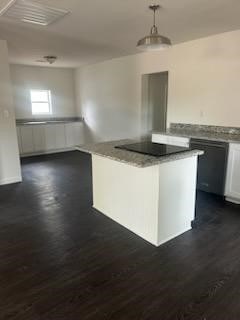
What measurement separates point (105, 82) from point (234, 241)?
5.12m

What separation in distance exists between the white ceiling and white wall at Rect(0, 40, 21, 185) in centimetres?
49

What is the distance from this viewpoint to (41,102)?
23.7 ft

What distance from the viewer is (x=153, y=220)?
2.43 metres

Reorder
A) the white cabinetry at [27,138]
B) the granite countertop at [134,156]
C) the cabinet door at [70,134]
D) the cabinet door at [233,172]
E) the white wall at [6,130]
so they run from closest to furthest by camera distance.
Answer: the granite countertop at [134,156] → the cabinet door at [233,172] → the white wall at [6,130] → the white cabinetry at [27,138] → the cabinet door at [70,134]

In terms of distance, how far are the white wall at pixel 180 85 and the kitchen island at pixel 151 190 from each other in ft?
6.15

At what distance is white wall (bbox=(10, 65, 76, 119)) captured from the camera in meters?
6.67

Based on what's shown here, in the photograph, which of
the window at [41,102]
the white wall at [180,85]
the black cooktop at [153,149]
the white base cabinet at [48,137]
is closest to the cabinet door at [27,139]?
the white base cabinet at [48,137]

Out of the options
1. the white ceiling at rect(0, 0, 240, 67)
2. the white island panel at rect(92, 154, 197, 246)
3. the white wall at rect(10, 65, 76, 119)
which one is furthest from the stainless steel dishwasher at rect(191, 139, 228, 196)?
the white wall at rect(10, 65, 76, 119)

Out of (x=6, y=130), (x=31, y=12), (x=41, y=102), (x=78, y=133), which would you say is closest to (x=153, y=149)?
(x=31, y=12)

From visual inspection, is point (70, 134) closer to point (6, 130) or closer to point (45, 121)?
point (45, 121)

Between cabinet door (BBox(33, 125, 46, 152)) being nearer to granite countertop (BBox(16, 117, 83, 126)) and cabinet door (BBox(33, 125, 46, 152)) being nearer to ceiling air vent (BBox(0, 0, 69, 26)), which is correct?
granite countertop (BBox(16, 117, 83, 126))

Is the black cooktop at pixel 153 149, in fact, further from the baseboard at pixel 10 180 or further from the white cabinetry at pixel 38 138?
the white cabinetry at pixel 38 138

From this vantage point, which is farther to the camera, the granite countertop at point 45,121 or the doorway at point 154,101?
the granite countertop at point 45,121

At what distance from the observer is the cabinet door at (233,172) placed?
130 inches
